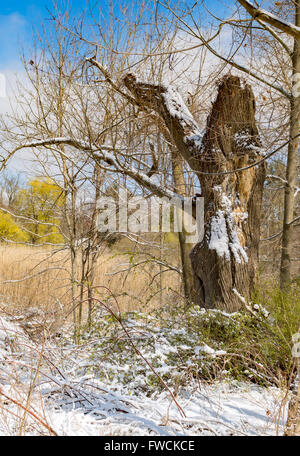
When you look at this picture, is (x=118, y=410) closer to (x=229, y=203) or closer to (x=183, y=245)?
(x=229, y=203)

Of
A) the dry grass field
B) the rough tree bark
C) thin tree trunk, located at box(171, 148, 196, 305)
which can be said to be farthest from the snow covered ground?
the dry grass field

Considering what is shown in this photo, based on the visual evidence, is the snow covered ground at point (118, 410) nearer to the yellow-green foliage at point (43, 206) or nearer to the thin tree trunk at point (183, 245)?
the yellow-green foliage at point (43, 206)

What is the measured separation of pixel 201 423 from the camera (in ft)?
6.68

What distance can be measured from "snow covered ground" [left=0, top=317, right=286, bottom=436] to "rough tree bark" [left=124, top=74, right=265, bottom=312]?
1.09 metres

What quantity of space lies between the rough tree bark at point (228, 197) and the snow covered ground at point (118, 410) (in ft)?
3.57

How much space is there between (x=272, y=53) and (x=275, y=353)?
3.41m

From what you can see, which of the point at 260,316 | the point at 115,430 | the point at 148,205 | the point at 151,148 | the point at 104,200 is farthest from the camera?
the point at 148,205

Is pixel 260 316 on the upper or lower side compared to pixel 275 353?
Answer: upper

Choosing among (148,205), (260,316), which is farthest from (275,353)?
(148,205)

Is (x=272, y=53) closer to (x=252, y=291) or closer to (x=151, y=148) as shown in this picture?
(x=151, y=148)

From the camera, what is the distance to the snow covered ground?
1918mm

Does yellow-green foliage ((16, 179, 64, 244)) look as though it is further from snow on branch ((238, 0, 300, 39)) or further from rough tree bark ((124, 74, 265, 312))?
snow on branch ((238, 0, 300, 39))

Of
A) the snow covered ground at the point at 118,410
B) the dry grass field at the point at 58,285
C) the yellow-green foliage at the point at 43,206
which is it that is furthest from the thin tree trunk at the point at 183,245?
the snow covered ground at the point at 118,410

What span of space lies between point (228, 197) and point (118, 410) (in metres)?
2.34
